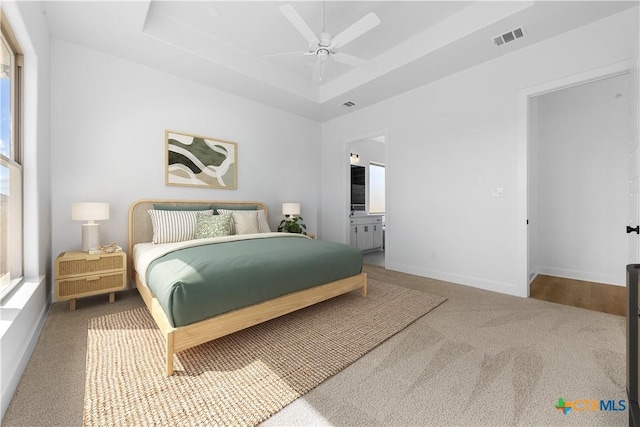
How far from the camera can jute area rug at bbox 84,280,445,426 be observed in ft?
4.29

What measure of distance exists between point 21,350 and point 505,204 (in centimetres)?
433

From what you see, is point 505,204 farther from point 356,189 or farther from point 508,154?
A: point 356,189

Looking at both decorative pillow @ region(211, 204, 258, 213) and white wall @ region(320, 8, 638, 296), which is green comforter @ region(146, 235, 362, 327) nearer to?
decorative pillow @ region(211, 204, 258, 213)

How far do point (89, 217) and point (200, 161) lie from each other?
1.51 metres

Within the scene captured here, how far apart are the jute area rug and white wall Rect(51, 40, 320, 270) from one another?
144cm

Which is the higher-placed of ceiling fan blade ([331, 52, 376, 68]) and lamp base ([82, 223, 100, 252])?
ceiling fan blade ([331, 52, 376, 68])

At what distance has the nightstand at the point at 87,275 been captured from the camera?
2.43 meters

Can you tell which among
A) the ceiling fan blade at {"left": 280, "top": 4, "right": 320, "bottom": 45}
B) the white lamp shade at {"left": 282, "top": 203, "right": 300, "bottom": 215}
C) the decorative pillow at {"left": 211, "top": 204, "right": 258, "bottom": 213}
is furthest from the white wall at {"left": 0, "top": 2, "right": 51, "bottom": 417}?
the white lamp shade at {"left": 282, "top": 203, "right": 300, "bottom": 215}

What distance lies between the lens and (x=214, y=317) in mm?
1803

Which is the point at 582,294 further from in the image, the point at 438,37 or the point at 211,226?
the point at 211,226

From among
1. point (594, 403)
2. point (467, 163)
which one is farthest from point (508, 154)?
point (594, 403)

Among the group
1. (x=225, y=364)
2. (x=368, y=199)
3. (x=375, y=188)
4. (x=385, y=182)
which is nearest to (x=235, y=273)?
(x=225, y=364)

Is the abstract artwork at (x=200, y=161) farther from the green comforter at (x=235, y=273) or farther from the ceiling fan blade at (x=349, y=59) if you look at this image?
the ceiling fan blade at (x=349, y=59)

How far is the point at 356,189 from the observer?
6.16m
